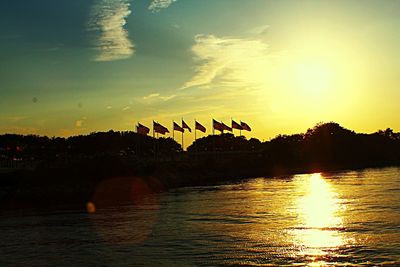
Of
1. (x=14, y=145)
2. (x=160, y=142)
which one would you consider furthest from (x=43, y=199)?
(x=160, y=142)

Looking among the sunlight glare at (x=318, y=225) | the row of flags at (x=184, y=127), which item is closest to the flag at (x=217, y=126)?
the row of flags at (x=184, y=127)

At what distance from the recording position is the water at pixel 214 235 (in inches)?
1026

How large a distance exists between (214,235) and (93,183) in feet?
168

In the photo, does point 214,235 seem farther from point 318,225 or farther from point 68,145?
point 68,145

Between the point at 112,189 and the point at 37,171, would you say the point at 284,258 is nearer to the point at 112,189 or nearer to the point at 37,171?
the point at 112,189

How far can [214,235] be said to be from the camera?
108 ft

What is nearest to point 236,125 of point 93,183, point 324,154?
point 93,183

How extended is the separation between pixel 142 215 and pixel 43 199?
2857 cm

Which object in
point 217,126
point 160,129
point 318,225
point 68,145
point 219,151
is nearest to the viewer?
point 318,225

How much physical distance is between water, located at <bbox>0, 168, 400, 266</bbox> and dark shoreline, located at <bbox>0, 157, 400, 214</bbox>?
12.8m

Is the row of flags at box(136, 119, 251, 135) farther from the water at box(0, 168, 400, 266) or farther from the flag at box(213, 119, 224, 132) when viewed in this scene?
the water at box(0, 168, 400, 266)

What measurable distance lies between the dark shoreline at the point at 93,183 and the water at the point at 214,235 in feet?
42.0

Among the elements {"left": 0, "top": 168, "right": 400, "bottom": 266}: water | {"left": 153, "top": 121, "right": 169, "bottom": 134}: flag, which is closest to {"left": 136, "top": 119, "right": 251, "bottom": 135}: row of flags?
{"left": 153, "top": 121, "right": 169, "bottom": 134}: flag

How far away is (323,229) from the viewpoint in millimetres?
34031
